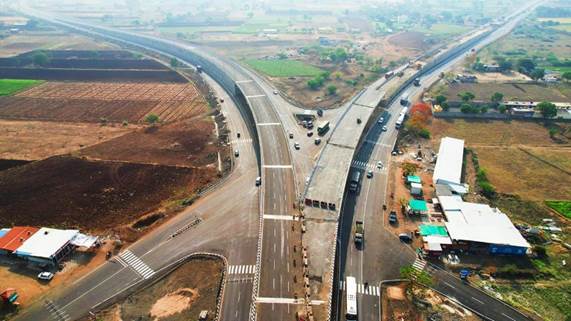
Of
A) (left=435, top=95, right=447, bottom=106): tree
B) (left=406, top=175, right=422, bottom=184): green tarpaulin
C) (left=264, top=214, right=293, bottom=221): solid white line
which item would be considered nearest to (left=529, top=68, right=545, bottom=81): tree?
(left=435, top=95, right=447, bottom=106): tree

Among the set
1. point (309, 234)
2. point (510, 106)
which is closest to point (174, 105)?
point (309, 234)

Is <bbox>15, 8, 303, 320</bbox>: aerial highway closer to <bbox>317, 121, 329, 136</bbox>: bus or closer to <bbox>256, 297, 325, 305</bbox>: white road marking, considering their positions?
<bbox>256, 297, 325, 305</bbox>: white road marking

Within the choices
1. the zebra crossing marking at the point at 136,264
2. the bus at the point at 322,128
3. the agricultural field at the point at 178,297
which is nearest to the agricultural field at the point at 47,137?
the zebra crossing marking at the point at 136,264

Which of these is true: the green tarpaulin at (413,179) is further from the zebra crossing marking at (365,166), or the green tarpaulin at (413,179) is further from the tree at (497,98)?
the tree at (497,98)

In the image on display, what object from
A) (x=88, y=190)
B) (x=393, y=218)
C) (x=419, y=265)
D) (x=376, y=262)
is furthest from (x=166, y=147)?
(x=419, y=265)

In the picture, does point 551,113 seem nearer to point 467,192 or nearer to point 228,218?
point 467,192

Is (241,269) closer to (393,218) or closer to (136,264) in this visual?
(136,264)
